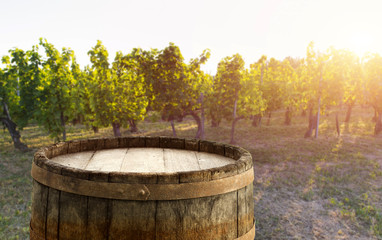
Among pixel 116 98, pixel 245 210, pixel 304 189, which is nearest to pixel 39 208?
pixel 245 210

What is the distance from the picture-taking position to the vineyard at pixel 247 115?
9047mm

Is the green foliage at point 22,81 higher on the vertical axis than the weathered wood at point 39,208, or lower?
higher

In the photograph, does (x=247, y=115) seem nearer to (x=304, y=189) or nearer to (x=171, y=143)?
(x=304, y=189)

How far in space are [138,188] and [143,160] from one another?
0.97m

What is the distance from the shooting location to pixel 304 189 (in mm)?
11375

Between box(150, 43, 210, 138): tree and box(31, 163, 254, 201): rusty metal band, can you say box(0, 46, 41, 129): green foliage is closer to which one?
box(150, 43, 210, 138): tree

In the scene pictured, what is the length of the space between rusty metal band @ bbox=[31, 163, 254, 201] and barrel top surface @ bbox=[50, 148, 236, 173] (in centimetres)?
44

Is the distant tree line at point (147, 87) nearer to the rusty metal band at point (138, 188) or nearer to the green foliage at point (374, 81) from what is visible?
the green foliage at point (374, 81)

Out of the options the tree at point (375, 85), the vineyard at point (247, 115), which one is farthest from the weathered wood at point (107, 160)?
the tree at point (375, 85)

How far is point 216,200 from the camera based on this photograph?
2.06 meters

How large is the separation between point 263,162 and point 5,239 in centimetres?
1215

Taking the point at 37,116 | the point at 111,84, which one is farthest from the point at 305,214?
the point at 37,116

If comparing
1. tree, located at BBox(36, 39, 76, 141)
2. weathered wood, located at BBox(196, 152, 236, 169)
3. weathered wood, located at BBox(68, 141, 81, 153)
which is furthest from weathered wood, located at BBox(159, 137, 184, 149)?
tree, located at BBox(36, 39, 76, 141)

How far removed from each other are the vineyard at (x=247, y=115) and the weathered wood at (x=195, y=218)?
20.0 feet
